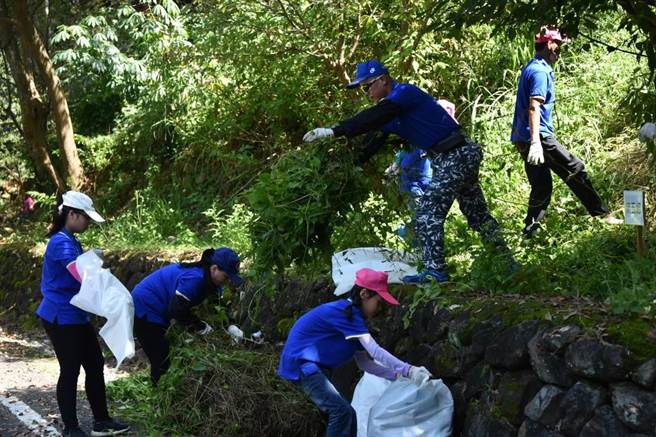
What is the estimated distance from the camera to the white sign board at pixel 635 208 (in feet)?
20.2

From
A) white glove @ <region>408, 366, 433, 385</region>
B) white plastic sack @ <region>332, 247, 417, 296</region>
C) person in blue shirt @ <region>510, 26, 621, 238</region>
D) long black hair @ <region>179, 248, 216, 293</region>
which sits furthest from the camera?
person in blue shirt @ <region>510, 26, 621, 238</region>

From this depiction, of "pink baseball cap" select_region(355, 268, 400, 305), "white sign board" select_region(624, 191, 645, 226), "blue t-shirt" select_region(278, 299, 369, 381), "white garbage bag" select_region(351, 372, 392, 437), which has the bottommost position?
"white garbage bag" select_region(351, 372, 392, 437)

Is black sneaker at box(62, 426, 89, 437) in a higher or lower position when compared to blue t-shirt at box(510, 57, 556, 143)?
lower

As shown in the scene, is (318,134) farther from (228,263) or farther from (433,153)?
(228,263)

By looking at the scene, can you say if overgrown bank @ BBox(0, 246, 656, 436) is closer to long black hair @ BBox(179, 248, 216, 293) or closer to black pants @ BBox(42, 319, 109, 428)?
long black hair @ BBox(179, 248, 216, 293)

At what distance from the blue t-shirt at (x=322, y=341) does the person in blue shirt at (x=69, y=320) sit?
169 cm

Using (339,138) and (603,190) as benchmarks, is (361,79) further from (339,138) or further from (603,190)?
(603,190)

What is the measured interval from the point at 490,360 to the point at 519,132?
3019mm

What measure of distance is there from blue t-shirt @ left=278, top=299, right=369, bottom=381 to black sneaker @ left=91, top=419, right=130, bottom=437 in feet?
5.53

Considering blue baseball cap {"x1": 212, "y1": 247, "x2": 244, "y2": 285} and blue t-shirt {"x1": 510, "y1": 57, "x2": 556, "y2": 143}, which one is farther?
blue t-shirt {"x1": 510, "y1": 57, "x2": 556, "y2": 143}

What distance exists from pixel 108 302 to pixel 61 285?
1.39 feet

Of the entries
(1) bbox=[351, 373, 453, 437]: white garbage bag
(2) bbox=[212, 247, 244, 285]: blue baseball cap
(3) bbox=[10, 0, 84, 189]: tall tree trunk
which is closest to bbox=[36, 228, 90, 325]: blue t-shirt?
(2) bbox=[212, 247, 244, 285]: blue baseball cap

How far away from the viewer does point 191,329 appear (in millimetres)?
7949

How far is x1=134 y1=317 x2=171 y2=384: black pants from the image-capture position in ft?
25.6
